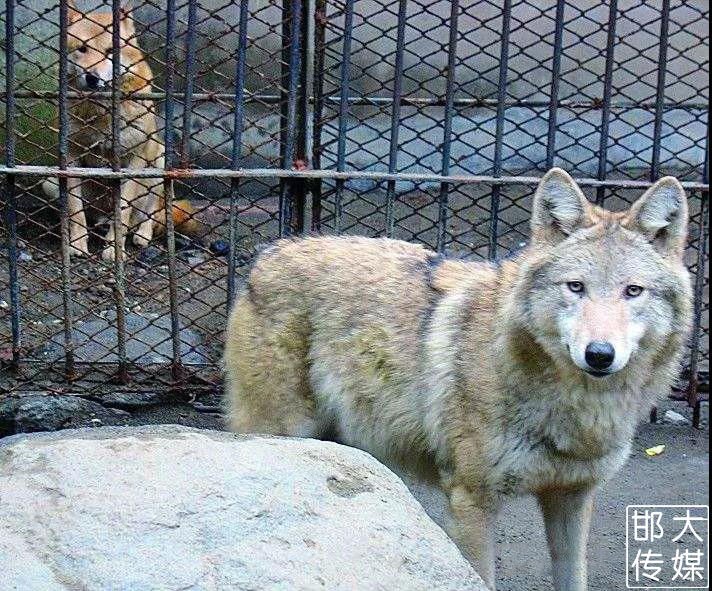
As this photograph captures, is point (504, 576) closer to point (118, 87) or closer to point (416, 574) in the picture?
point (416, 574)

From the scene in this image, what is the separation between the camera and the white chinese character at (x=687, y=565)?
15.1 ft

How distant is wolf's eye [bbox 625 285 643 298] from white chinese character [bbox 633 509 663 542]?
5.23 feet

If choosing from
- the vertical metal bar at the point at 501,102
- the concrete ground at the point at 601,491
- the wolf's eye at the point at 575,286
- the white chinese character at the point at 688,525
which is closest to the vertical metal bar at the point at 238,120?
the concrete ground at the point at 601,491

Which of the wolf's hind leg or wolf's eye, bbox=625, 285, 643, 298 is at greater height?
wolf's eye, bbox=625, 285, 643, 298

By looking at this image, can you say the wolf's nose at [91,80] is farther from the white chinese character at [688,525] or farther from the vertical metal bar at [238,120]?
the white chinese character at [688,525]

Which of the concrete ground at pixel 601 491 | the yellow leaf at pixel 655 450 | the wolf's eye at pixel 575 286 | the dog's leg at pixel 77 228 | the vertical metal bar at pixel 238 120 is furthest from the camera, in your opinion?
the dog's leg at pixel 77 228

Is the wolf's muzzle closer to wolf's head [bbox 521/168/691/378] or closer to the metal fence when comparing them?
wolf's head [bbox 521/168/691/378]

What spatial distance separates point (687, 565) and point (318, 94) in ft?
9.68

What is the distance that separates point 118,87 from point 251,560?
10.4 ft

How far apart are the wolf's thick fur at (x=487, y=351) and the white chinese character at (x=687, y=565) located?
643 mm

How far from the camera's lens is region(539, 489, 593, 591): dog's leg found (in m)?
4.23

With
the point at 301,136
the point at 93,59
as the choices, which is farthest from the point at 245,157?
the point at 93,59

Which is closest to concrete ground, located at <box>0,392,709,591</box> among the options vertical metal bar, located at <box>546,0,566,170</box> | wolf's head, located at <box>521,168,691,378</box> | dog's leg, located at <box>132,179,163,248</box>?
wolf's head, located at <box>521,168,691,378</box>

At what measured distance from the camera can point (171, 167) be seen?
5.49 metres
